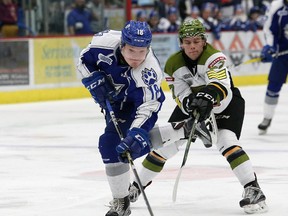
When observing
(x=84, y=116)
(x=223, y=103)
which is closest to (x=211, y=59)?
(x=223, y=103)

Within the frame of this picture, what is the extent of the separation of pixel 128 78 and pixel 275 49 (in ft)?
14.0

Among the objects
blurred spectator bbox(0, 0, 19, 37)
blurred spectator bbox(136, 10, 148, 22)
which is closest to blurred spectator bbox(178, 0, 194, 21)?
blurred spectator bbox(136, 10, 148, 22)

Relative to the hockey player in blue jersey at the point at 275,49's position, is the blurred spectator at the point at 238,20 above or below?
below

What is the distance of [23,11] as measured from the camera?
12430mm

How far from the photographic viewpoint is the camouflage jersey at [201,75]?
489cm

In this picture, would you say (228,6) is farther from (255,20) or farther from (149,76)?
(149,76)

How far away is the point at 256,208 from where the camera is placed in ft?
15.6

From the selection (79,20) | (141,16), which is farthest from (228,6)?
(79,20)

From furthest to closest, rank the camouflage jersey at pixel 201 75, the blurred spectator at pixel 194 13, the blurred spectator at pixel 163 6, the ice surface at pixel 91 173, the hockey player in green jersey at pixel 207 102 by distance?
the blurred spectator at pixel 194 13
the blurred spectator at pixel 163 6
the ice surface at pixel 91 173
the camouflage jersey at pixel 201 75
the hockey player in green jersey at pixel 207 102

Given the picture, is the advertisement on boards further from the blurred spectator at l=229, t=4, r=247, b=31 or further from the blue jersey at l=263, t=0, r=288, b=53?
the blue jersey at l=263, t=0, r=288, b=53

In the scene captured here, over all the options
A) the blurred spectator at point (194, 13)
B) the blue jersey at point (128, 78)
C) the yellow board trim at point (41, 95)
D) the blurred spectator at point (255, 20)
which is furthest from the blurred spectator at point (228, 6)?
the blue jersey at point (128, 78)

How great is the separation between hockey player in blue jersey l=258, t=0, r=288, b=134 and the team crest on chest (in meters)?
4.13

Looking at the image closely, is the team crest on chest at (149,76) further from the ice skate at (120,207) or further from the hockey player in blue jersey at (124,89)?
the ice skate at (120,207)

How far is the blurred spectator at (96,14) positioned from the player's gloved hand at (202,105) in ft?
28.1
